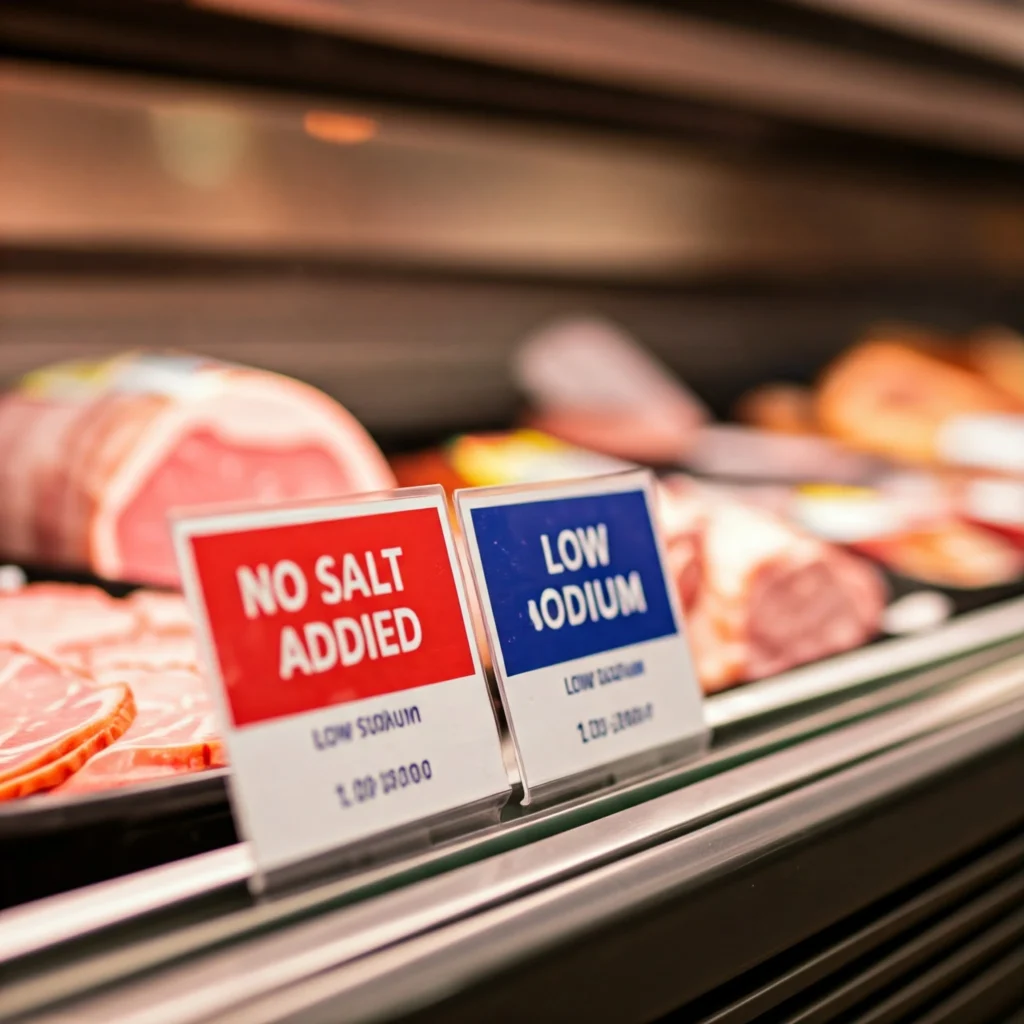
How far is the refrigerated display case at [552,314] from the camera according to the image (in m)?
0.55

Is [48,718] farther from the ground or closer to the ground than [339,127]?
closer to the ground

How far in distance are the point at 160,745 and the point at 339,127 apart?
1211 millimetres

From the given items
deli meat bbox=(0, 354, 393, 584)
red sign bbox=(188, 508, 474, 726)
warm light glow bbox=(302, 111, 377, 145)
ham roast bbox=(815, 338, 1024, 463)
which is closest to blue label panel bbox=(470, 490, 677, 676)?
red sign bbox=(188, 508, 474, 726)

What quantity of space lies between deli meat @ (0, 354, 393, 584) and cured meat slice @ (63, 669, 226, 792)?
0.38 m

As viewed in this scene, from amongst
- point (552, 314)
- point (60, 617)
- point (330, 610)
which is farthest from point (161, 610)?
point (552, 314)

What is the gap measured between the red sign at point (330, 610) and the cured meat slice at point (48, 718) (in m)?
0.16

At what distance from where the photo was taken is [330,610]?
581mm

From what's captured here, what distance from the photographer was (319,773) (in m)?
0.55

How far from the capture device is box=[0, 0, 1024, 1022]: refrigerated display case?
550 mm

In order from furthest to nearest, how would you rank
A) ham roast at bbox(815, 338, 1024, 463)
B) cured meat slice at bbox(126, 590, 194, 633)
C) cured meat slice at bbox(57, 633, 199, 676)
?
ham roast at bbox(815, 338, 1024, 463) → cured meat slice at bbox(126, 590, 194, 633) → cured meat slice at bbox(57, 633, 199, 676)

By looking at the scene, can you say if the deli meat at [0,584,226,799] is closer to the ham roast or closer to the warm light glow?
the warm light glow

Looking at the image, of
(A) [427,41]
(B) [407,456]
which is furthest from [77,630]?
(A) [427,41]

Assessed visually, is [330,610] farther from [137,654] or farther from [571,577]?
[137,654]

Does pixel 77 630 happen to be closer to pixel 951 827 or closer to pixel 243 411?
pixel 243 411
